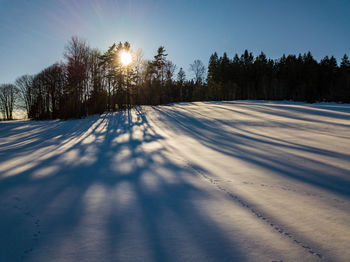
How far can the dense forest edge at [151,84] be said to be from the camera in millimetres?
25644

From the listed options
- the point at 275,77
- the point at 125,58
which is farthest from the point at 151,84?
the point at 275,77

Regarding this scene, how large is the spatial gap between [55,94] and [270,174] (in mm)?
37966

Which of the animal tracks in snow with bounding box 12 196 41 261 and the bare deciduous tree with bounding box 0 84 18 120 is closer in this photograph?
the animal tracks in snow with bounding box 12 196 41 261

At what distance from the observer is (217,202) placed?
2885 millimetres

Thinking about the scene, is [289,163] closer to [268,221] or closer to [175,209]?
[268,221]

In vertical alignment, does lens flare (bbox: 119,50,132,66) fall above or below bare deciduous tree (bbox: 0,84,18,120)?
above

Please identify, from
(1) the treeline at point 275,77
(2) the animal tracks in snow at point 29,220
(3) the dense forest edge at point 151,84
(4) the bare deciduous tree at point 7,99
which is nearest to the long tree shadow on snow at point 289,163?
(2) the animal tracks in snow at point 29,220

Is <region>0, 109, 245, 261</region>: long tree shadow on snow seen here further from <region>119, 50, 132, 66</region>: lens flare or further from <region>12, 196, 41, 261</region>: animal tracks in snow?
<region>119, 50, 132, 66</region>: lens flare

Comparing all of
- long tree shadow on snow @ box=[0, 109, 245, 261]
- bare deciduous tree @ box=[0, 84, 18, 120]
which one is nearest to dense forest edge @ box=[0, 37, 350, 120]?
bare deciduous tree @ box=[0, 84, 18, 120]

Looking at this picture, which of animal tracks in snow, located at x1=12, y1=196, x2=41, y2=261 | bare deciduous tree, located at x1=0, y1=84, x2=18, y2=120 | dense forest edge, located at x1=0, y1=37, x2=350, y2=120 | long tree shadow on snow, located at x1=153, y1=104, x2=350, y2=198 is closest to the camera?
animal tracks in snow, located at x1=12, y1=196, x2=41, y2=261

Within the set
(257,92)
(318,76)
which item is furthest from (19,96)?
(318,76)

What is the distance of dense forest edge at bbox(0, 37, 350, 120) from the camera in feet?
84.1

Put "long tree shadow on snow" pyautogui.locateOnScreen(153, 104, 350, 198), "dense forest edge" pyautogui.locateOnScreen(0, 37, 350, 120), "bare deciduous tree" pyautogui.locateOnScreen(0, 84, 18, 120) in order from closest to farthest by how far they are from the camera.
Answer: "long tree shadow on snow" pyautogui.locateOnScreen(153, 104, 350, 198), "dense forest edge" pyautogui.locateOnScreen(0, 37, 350, 120), "bare deciduous tree" pyautogui.locateOnScreen(0, 84, 18, 120)

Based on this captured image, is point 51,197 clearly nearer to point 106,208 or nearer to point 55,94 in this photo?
point 106,208
